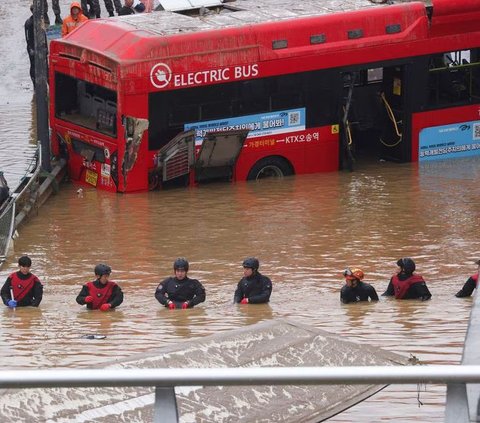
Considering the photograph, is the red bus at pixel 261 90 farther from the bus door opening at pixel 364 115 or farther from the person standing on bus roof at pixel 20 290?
the person standing on bus roof at pixel 20 290

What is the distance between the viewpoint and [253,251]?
65.4ft

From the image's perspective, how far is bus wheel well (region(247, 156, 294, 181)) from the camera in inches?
951

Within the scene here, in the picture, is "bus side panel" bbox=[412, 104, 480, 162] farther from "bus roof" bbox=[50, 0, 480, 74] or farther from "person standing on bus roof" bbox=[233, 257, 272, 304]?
"person standing on bus roof" bbox=[233, 257, 272, 304]


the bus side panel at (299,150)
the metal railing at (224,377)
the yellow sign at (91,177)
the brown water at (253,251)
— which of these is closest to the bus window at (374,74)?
the brown water at (253,251)

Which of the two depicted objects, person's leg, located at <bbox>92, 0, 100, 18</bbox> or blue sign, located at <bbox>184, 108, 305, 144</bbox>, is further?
person's leg, located at <bbox>92, 0, 100, 18</bbox>

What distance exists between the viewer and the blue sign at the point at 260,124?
2345 cm

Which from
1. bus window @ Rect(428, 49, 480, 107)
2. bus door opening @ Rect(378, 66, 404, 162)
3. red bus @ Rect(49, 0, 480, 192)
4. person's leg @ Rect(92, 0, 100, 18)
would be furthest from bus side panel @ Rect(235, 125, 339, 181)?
person's leg @ Rect(92, 0, 100, 18)

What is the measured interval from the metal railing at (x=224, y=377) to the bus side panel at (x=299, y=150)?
19501 millimetres

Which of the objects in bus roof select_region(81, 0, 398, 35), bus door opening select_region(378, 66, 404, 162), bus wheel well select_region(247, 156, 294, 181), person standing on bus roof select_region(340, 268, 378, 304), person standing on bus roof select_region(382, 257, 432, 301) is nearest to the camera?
person standing on bus roof select_region(340, 268, 378, 304)

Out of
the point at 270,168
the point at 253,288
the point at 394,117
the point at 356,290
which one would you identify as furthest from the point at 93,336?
the point at 394,117

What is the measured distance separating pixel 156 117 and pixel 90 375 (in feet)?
61.9

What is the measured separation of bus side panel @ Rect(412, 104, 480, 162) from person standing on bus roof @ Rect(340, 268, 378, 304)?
955cm

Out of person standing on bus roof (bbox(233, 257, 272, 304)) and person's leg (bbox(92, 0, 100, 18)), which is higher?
person's leg (bbox(92, 0, 100, 18))

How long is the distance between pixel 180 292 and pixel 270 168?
8.48 m
